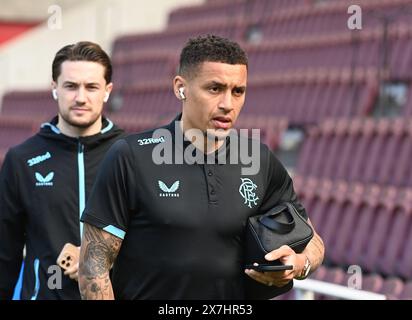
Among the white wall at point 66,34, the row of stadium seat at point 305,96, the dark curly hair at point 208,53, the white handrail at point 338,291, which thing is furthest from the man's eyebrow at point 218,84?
the white wall at point 66,34

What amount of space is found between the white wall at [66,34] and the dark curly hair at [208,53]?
487 inches

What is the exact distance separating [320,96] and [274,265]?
253 inches

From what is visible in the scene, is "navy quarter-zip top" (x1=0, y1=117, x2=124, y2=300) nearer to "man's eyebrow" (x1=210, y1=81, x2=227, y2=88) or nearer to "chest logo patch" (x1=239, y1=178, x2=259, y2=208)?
"chest logo patch" (x1=239, y1=178, x2=259, y2=208)

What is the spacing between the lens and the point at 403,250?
21.2 feet

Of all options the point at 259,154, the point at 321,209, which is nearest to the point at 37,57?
the point at 321,209

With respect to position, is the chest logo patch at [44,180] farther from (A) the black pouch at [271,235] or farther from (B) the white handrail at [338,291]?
(B) the white handrail at [338,291]

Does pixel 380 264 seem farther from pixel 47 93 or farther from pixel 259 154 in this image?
pixel 47 93

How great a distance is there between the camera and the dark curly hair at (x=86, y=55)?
427 centimetres

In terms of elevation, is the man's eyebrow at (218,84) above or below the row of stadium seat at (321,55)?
below

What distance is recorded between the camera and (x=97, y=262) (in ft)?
9.86

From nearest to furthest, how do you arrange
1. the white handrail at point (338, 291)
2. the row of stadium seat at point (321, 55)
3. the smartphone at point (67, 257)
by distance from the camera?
the smartphone at point (67, 257), the white handrail at point (338, 291), the row of stadium seat at point (321, 55)

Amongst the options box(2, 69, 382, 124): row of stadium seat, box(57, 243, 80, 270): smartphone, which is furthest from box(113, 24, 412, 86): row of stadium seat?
box(57, 243, 80, 270): smartphone

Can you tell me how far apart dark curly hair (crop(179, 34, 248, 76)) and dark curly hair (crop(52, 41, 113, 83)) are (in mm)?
1242

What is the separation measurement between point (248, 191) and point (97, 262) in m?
0.52
